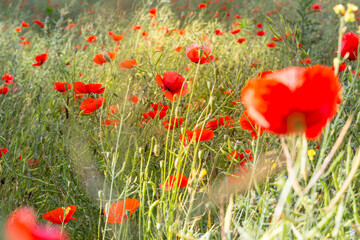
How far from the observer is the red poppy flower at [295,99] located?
44 cm

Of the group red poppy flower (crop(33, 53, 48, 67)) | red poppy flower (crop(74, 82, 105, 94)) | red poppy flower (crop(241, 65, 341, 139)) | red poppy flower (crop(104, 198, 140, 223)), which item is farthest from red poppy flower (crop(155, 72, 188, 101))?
red poppy flower (crop(33, 53, 48, 67))

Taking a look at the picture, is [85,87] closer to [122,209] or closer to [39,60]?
[122,209]

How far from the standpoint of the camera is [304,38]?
314 centimetres

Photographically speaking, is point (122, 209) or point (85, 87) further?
point (85, 87)

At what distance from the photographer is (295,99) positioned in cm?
44

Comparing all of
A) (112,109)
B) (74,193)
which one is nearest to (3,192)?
(74,193)

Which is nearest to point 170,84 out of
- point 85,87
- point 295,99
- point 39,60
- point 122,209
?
point 85,87

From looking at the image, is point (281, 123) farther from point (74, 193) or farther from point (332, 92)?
point (74, 193)

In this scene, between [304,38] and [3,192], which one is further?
[304,38]

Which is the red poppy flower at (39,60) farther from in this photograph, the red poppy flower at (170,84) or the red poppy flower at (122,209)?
the red poppy flower at (122,209)

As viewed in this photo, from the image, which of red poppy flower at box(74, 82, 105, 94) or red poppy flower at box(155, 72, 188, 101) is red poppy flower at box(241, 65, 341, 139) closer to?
red poppy flower at box(155, 72, 188, 101)

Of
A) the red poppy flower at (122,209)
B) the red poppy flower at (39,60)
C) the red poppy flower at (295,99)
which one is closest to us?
the red poppy flower at (295,99)

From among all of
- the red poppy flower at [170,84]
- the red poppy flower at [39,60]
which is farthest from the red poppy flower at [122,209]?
the red poppy flower at [39,60]

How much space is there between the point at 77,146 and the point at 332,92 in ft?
3.96
